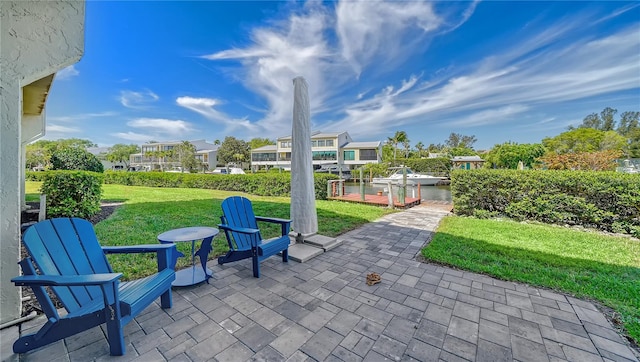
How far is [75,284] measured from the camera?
1452 mm

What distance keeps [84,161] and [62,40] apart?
16.4 metres

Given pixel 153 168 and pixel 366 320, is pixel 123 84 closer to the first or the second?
pixel 366 320

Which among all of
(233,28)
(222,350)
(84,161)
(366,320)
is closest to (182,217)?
(222,350)

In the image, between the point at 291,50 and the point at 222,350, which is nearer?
the point at 222,350

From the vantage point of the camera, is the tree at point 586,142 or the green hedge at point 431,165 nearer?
the tree at point 586,142

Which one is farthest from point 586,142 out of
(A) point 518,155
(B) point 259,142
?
(B) point 259,142

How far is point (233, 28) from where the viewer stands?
33.4 feet

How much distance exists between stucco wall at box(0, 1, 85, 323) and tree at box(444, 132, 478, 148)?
70587 mm

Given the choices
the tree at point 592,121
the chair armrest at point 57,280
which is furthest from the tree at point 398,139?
the chair armrest at point 57,280

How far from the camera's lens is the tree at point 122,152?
175 feet

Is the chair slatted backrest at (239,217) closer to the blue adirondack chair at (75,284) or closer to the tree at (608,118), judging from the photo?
the blue adirondack chair at (75,284)

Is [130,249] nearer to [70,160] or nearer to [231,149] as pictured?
[70,160]

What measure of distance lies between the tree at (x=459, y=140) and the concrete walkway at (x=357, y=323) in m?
68.5

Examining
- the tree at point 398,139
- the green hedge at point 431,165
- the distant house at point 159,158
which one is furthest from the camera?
the distant house at point 159,158
